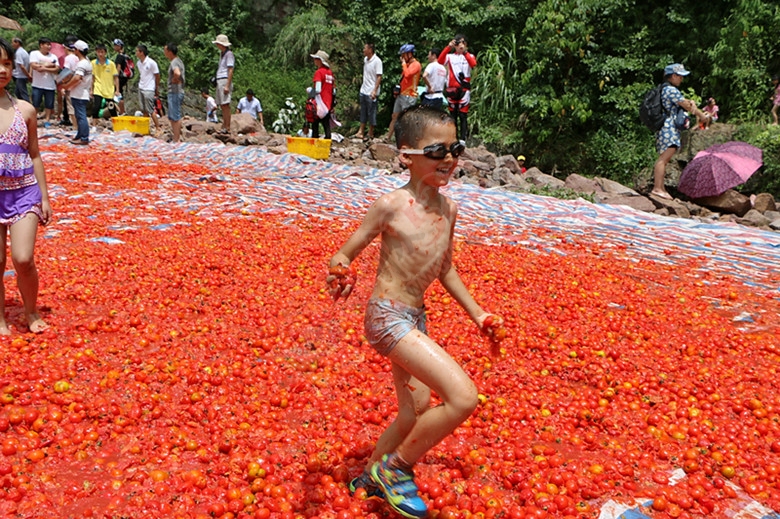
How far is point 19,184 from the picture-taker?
459 cm

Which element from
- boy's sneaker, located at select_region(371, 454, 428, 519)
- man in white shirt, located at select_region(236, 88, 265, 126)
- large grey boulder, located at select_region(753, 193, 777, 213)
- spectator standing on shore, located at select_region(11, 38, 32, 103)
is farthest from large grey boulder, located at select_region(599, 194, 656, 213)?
spectator standing on shore, located at select_region(11, 38, 32, 103)

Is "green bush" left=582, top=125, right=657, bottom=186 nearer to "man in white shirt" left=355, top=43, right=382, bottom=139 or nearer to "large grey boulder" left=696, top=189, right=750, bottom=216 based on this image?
"large grey boulder" left=696, top=189, right=750, bottom=216

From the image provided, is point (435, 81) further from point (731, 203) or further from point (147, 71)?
point (147, 71)

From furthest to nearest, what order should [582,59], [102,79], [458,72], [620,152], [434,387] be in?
[102,79]
[582,59]
[620,152]
[458,72]
[434,387]

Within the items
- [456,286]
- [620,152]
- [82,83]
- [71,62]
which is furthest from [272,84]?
[456,286]

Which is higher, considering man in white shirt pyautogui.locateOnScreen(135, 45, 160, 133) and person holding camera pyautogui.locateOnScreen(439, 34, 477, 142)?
person holding camera pyautogui.locateOnScreen(439, 34, 477, 142)

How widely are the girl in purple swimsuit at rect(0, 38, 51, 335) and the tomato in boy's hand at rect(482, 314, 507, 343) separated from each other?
3.74 metres

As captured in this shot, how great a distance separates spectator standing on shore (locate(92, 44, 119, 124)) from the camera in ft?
56.0

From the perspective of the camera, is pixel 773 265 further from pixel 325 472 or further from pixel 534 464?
pixel 325 472

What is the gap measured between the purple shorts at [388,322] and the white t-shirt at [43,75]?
666 inches

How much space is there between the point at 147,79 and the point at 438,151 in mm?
15341

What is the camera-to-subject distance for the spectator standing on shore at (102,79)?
672 inches

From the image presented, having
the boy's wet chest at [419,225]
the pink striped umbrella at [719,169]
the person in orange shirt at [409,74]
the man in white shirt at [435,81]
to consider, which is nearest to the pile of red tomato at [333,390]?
the boy's wet chest at [419,225]

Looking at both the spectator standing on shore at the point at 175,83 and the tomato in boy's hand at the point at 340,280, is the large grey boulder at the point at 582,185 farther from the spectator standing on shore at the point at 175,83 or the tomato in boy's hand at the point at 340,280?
the tomato in boy's hand at the point at 340,280
